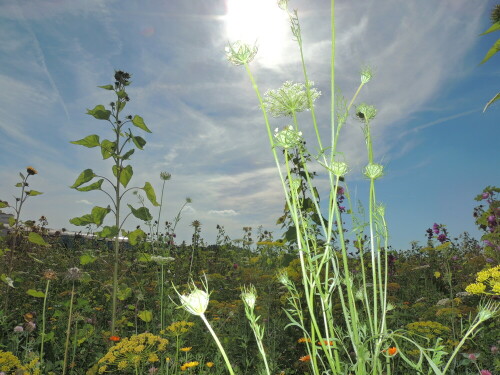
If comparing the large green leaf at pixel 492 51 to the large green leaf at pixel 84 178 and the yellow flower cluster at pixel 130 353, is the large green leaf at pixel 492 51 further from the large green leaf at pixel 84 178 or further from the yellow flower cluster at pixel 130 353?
the large green leaf at pixel 84 178

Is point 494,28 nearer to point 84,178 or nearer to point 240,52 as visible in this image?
point 240,52

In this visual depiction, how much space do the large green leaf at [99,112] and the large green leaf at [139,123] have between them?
229 millimetres

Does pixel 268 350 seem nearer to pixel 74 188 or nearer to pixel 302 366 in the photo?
pixel 302 366

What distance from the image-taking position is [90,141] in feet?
11.3

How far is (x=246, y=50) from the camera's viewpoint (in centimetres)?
169

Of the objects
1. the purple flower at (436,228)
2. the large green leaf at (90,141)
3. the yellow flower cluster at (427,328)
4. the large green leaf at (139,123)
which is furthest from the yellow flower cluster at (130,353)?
the purple flower at (436,228)

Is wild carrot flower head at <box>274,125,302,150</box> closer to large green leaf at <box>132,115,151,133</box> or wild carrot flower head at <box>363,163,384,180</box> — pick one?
wild carrot flower head at <box>363,163,384,180</box>

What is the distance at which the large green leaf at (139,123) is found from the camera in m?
3.55

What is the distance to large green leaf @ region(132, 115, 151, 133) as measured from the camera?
3.55 metres

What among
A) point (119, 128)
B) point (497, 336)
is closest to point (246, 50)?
point (119, 128)

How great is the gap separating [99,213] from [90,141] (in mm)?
610

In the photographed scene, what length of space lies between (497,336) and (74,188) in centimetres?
379

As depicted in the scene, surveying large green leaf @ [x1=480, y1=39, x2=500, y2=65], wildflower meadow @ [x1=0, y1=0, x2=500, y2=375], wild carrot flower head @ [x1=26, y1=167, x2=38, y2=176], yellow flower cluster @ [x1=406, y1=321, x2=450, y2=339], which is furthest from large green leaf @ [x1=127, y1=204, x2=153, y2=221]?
large green leaf @ [x1=480, y1=39, x2=500, y2=65]

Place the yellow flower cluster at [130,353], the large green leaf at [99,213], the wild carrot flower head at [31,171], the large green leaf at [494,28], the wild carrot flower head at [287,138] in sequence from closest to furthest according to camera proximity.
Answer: the wild carrot flower head at [287,138] → the large green leaf at [494,28] → the yellow flower cluster at [130,353] → the large green leaf at [99,213] → the wild carrot flower head at [31,171]
